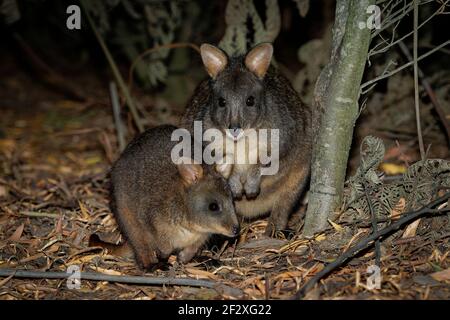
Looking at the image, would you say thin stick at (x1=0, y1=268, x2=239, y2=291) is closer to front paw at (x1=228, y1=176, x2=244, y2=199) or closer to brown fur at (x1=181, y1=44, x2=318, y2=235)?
brown fur at (x1=181, y1=44, x2=318, y2=235)

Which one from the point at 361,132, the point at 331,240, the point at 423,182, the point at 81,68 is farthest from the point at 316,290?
the point at 81,68

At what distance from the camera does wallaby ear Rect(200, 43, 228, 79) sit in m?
5.29

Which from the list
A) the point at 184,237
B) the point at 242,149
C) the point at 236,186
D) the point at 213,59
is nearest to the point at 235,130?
the point at 242,149

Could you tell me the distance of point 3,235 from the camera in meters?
5.33

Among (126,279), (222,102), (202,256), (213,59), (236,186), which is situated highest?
(213,59)

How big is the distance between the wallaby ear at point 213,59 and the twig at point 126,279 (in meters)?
1.96

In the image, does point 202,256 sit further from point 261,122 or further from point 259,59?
point 259,59

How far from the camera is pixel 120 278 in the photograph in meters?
4.20

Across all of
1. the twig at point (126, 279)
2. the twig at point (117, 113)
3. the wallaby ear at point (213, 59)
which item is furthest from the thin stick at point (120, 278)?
the twig at point (117, 113)

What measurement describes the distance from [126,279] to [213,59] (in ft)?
6.82

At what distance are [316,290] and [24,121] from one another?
7282 mm

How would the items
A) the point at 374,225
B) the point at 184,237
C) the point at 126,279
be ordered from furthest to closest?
1. the point at 184,237
2. the point at 374,225
3. the point at 126,279

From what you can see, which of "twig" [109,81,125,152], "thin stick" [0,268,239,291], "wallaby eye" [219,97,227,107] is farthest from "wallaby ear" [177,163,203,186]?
"twig" [109,81,125,152]
